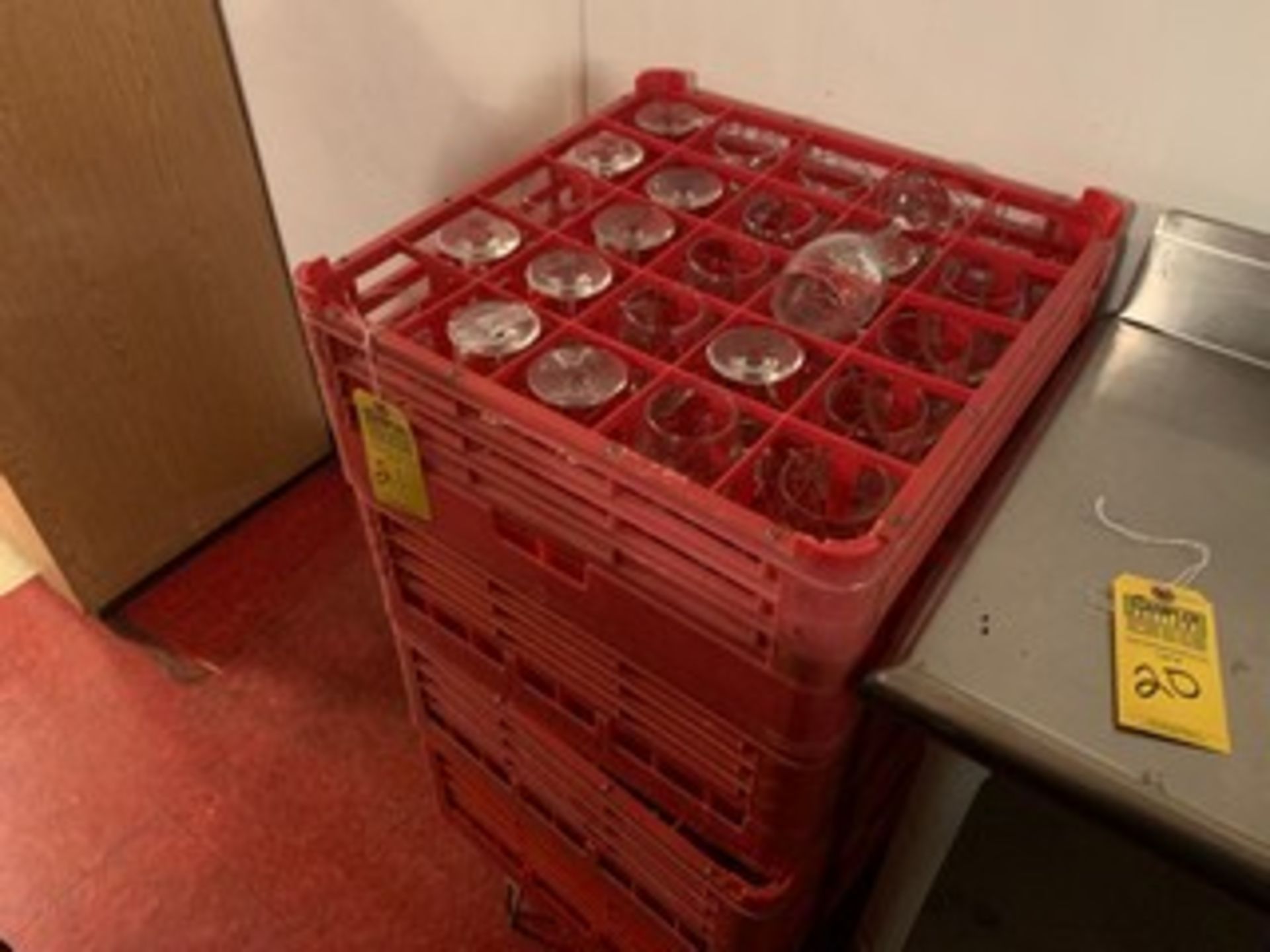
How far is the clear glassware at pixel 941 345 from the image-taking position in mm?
891

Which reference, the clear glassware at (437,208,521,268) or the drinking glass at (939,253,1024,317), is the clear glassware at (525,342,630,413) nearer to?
the clear glassware at (437,208,521,268)

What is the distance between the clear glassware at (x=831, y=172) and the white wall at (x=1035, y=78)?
0.23 ft

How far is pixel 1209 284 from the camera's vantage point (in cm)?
96

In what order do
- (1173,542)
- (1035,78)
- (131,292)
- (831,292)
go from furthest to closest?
(131,292), (1035,78), (831,292), (1173,542)

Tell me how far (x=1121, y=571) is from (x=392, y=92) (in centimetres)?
120

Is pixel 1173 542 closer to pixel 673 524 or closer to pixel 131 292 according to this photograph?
pixel 673 524

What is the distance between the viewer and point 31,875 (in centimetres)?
144

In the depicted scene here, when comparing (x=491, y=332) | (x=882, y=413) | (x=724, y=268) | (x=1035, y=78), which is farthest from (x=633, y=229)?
(x=1035, y=78)

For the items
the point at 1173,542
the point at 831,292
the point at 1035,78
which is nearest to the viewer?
the point at 1173,542

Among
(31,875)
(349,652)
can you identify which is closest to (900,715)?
(349,652)

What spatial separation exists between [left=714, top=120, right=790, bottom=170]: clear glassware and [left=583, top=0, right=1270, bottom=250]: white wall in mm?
68

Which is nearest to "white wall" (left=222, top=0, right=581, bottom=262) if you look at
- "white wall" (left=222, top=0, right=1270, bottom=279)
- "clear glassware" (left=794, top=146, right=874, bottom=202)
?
"white wall" (left=222, top=0, right=1270, bottom=279)

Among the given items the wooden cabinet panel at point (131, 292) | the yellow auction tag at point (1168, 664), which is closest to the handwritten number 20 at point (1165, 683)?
the yellow auction tag at point (1168, 664)

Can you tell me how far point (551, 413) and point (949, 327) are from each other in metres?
0.38
